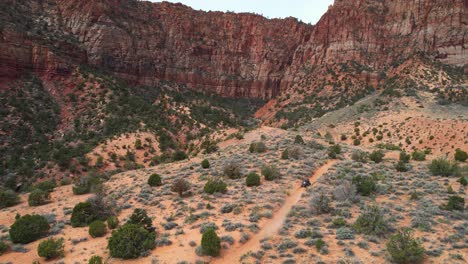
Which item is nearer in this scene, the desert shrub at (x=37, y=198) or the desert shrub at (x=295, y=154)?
the desert shrub at (x=37, y=198)

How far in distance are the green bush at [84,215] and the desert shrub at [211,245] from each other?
28.1 ft

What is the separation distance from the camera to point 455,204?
60.2 ft

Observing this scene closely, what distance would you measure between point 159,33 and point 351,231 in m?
75.2

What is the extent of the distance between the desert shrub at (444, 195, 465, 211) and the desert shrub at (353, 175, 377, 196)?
13.6ft

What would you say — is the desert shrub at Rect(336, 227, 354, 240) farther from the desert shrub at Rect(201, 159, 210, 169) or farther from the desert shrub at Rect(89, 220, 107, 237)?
the desert shrub at Rect(201, 159, 210, 169)

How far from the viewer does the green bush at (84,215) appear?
1943 cm

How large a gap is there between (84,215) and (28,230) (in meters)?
2.89

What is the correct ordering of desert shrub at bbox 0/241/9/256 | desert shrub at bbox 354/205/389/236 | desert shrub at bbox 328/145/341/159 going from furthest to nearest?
desert shrub at bbox 328/145/341/159
desert shrub at bbox 0/241/9/256
desert shrub at bbox 354/205/389/236

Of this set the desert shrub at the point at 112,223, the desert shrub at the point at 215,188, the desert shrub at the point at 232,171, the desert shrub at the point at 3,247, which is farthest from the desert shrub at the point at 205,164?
the desert shrub at the point at 3,247

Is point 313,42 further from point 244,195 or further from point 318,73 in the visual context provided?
point 244,195

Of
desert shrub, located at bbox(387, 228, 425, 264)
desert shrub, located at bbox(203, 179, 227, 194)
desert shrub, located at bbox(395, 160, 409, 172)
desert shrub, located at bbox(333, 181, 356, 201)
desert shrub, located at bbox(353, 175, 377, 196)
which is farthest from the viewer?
desert shrub, located at bbox(395, 160, 409, 172)

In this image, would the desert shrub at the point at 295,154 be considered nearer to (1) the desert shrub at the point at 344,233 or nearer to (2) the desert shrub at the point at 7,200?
(1) the desert shrub at the point at 344,233

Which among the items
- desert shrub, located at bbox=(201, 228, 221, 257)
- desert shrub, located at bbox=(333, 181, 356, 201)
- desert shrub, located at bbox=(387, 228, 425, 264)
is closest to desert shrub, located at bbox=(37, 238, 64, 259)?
desert shrub, located at bbox=(201, 228, 221, 257)

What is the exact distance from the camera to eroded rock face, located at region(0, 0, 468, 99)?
6306cm
